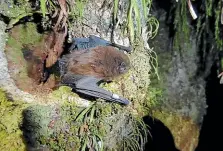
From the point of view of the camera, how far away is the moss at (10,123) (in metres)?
1.71

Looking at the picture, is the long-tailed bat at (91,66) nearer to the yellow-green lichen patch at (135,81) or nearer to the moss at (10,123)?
the yellow-green lichen patch at (135,81)

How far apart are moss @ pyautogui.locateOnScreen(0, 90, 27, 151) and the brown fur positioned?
295 mm

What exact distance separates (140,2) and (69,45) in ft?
1.28

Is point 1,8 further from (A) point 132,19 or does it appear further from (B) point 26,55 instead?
(A) point 132,19

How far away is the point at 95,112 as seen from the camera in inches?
67.7

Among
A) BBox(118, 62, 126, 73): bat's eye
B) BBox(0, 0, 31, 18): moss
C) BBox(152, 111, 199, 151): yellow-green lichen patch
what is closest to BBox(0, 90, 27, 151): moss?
BBox(0, 0, 31, 18): moss

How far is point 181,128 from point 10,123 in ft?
5.03

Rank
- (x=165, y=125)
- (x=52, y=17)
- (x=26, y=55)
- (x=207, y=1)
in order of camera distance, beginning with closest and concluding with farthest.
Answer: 1. (x=52, y=17)
2. (x=26, y=55)
3. (x=207, y=1)
4. (x=165, y=125)

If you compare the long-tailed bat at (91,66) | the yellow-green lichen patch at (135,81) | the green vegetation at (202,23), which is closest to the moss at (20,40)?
the long-tailed bat at (91,66)

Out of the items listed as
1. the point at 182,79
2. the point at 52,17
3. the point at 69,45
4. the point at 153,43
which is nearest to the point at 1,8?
the point at 52,17

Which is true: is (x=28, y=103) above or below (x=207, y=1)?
below

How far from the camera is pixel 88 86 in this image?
1667 mm

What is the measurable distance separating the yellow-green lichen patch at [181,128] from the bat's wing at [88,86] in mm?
1160

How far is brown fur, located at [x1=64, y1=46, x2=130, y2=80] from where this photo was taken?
1691mm
